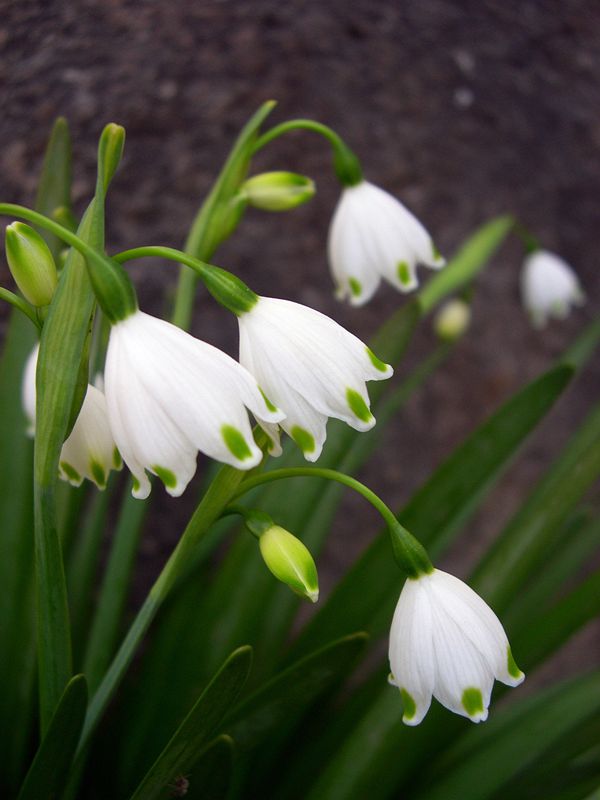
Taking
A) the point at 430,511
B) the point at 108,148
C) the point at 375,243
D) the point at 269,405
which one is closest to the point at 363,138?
the point at 375,243

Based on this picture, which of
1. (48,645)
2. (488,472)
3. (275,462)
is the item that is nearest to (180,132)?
(275,462)

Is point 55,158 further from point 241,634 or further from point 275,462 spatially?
point 241,634

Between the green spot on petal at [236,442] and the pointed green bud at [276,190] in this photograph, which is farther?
the pointed green bud at [276,190]

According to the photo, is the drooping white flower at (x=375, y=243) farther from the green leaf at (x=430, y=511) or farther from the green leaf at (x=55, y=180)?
the green leaf at (x=55, y=180)

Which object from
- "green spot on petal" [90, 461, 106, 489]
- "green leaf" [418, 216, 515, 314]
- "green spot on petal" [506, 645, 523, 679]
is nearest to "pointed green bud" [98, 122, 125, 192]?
"green spot on petal" [90, 461, 106, 489]

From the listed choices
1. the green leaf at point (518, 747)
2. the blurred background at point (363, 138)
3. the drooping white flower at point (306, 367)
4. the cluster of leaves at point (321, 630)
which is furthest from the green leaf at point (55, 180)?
the green leaf at point (518, 747)

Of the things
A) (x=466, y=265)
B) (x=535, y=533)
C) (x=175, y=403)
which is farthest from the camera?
(x=466, y=265)

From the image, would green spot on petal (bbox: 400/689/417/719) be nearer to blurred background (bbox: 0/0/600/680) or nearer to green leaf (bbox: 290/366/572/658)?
green leaf (bbox: 290/366/572/658)

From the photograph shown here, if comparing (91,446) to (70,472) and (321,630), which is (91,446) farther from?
(321,630)
